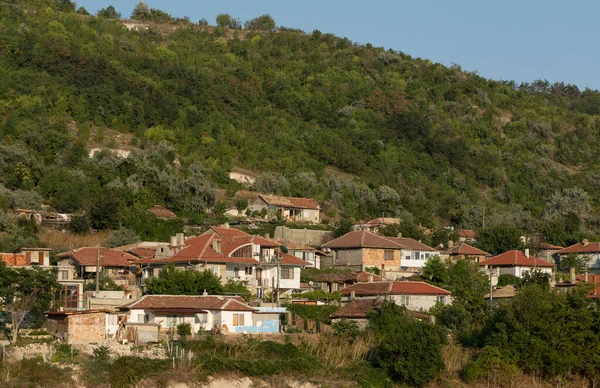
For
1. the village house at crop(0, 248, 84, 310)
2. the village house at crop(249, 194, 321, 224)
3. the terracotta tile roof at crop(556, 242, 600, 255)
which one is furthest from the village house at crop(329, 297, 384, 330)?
the terracotta tile roof at crop(556, 242, 600, 255)

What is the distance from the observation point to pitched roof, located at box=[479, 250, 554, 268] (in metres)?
61.1

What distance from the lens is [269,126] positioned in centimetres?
9675

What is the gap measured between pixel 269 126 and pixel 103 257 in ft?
150

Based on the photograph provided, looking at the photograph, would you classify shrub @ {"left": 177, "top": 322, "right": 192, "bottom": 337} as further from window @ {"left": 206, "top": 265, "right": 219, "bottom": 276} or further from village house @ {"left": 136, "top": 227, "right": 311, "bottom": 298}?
window @ {"left": 206, "top": 265, "right": 219, "bottom": 276}

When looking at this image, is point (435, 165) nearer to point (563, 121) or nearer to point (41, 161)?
point (563, 121)

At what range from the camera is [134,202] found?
66.4 meters

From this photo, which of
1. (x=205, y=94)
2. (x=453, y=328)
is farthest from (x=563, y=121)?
(x=453, y=328)

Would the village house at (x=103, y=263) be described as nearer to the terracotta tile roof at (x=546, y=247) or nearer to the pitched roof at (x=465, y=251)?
the pitched roof at (x=465, y=251)

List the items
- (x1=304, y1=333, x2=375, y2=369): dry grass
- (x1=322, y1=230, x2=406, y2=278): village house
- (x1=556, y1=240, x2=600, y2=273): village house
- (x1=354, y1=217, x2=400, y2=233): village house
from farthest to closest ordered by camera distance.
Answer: (x1=354, y1=217, x2=400, y2=233): village house → (x1=556, y1=240, x2=600, y2=273): village house → (x1=322, y1=230, x2=406, y2=278): village house → (x1=304, y1=333, x2=375, y2=369): dry grass

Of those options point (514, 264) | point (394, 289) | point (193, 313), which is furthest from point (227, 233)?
point (514, 264)

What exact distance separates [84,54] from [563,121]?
5472 centimetres

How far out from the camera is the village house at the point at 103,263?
51375 millimetres

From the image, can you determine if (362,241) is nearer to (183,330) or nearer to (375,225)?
(375,225)

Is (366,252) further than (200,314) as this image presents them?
Yes
